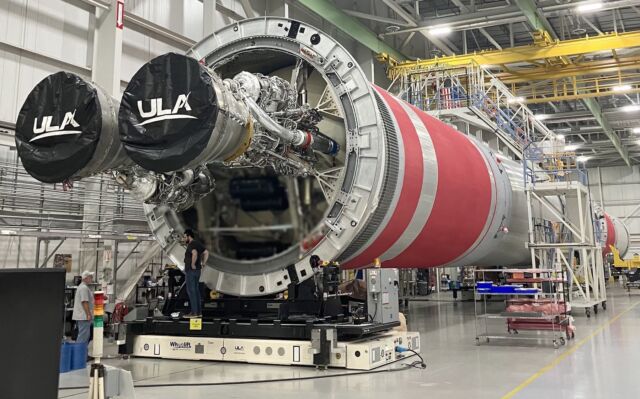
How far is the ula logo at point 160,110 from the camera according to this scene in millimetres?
4473

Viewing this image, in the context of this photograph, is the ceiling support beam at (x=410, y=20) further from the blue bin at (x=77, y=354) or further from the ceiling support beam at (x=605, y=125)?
the blue bin at (x=77, y=354)

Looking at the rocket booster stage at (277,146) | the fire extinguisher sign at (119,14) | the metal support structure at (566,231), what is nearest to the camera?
the rocket booster stage at (277,146)

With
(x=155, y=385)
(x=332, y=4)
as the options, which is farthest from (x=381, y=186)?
(x=332, y=4)

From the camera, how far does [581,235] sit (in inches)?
469

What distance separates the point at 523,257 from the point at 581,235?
153cm

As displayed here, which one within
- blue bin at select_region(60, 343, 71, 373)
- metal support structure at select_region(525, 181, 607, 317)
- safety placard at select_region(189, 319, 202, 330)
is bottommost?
blue bin at select_region(60, 343, 71, 373)

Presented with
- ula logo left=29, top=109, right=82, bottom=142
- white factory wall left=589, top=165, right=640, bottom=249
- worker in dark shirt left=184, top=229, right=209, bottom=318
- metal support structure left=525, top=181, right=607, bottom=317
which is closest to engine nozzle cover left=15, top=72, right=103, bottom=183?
ula logo left=29, top=109, right=82, bottom=142

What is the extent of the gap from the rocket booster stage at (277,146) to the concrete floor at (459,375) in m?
1.07

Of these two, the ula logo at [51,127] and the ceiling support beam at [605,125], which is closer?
the ula logo at [51,127]

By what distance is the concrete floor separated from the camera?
4.95 meters

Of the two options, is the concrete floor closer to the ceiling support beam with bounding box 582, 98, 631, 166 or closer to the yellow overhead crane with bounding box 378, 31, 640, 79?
the yellow overhead crane with bounding box 378, 31, 640, 79

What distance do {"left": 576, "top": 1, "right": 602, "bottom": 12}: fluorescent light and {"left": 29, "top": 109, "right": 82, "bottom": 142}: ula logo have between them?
13.8 m

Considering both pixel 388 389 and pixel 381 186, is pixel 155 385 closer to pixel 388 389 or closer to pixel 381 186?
pixel 388 389

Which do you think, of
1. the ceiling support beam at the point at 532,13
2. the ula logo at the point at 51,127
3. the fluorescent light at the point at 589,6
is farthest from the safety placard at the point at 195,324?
the fluorescent light at the point at 589,6
